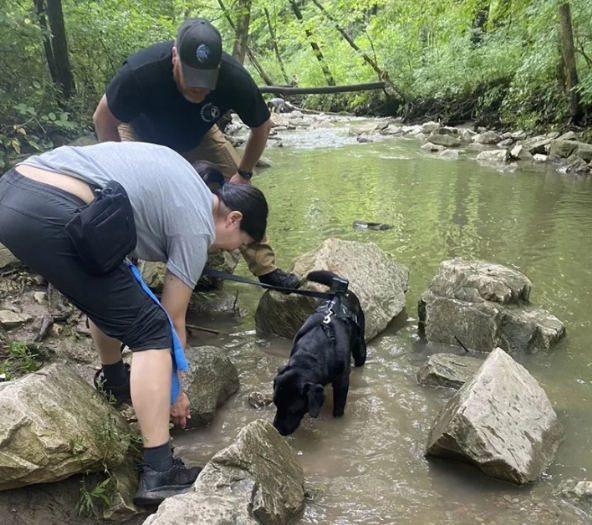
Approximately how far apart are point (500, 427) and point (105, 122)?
10.2 ft

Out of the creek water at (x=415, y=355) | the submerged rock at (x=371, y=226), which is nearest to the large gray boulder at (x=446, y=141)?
the creek water at (x=415, y=355)

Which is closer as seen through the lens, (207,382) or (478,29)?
(207,382)

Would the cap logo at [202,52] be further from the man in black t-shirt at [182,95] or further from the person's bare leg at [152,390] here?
the person's bare leg at [152,390]

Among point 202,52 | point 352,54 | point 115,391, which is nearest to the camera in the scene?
point 115,391

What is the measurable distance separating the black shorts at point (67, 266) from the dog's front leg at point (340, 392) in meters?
1.38

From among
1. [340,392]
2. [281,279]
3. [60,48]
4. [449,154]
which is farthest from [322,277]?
[449,154]

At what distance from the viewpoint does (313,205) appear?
839 centimetres

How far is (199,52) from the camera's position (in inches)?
120

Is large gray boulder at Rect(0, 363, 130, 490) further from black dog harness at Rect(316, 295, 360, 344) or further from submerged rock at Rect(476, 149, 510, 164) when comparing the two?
submerged rock at Rect(476, 149, 510, 164)

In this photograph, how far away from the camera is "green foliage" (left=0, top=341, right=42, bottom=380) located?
9.95ft

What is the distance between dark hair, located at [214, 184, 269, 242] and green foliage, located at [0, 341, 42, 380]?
1.58 meters

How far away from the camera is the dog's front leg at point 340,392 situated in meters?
3.33

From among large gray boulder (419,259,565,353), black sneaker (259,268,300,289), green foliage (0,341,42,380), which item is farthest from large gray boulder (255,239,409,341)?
green foliage (0,341,42,380)

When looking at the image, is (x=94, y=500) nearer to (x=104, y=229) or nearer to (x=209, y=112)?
(x=104, y=229)
